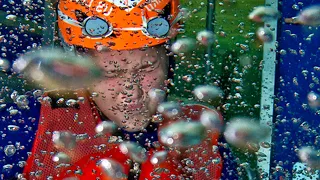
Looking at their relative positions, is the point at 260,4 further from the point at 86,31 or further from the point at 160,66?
the point at 86,31

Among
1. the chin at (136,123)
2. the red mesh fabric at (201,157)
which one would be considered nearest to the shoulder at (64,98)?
the chin at (136,123)

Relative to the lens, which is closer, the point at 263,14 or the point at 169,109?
the point at 169,109

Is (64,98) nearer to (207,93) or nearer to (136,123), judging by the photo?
(136,123)

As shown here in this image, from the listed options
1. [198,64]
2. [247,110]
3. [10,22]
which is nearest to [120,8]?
[10,22]

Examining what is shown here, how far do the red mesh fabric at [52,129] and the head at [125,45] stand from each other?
0.17 ft

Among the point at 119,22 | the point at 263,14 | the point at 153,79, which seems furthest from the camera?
the point at 263,14

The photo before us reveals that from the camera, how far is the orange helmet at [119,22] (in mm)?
981

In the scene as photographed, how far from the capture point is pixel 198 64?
1585mm

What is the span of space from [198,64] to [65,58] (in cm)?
61

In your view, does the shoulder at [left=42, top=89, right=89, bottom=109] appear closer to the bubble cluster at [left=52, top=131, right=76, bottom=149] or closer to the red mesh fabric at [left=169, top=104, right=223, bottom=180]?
the bubble cluster at [left=52, top=131, right=76, bottom=149]

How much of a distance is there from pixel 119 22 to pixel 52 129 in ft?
1.16

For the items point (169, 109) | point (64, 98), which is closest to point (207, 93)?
point (169, 109)

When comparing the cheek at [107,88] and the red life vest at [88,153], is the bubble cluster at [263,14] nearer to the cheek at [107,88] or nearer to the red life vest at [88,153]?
the red life vest at [88,153]

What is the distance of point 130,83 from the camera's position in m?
1.06
